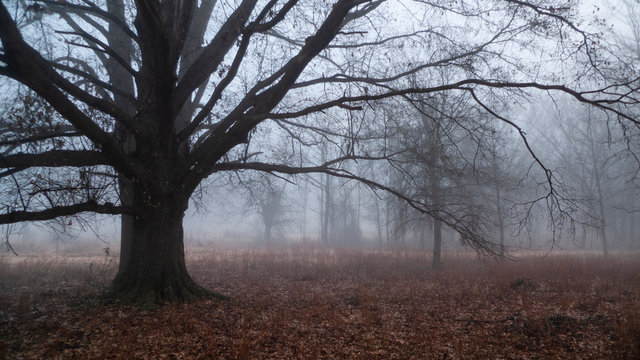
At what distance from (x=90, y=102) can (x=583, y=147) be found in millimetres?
30686

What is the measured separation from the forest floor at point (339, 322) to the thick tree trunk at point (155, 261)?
0.47m

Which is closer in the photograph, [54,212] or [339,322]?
[54,212]

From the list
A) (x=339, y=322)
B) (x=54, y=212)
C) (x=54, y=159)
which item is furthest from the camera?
(x=339, y=322)

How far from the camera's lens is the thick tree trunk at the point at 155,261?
7.10 m

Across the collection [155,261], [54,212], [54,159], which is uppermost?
[54,159]

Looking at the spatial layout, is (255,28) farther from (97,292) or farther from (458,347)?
(97,292)

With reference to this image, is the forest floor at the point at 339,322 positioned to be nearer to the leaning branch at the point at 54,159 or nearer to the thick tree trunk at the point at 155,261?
the thick tree trunk at the point at 155,261

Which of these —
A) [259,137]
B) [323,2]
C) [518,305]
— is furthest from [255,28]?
[518,305]

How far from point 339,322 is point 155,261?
3.69 m

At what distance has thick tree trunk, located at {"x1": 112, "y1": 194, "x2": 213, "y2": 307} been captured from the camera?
7.10 meters

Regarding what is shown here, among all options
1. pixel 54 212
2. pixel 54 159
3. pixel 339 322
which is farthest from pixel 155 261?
pixel 339 322

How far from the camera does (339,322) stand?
21.0 feet

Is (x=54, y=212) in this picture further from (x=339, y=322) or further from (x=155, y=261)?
(x=339, y=322)

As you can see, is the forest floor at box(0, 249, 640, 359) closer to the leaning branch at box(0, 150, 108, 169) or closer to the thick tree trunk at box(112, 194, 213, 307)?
the thick tree trunk at box(112, 194, 213, 307)
